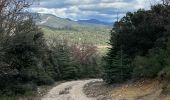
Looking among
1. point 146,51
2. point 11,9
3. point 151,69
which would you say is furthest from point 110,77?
point 11,9

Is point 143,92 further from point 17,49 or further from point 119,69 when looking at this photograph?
point 119,69

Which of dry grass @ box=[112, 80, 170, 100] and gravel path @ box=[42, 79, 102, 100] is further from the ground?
dry grass @ box=[112, 80, 170, 100]

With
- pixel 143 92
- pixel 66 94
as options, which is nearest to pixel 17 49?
pixel 66 94

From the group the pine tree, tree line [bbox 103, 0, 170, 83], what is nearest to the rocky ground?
tree line [bbox 103, 0, 170, 83]

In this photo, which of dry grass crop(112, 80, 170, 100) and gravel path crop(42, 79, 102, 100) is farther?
gravel path crop(42, 79, 102, 100)

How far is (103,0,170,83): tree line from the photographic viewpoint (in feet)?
134

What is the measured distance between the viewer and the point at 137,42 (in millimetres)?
46281

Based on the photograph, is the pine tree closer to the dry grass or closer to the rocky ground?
A: the rocky ground

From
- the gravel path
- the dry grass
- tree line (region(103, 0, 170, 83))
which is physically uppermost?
tree line (region(103, 0, 170, 83))

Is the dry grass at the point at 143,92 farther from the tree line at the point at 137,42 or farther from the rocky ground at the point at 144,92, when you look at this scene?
the tree line at the point at 137,42

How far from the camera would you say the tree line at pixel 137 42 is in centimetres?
4081

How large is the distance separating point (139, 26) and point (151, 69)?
8.30 meters

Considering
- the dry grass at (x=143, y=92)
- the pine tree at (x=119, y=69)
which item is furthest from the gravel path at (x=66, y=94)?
the pine tree at (x=119, y=69)

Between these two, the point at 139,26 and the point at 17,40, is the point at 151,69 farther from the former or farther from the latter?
the point at 17,40
